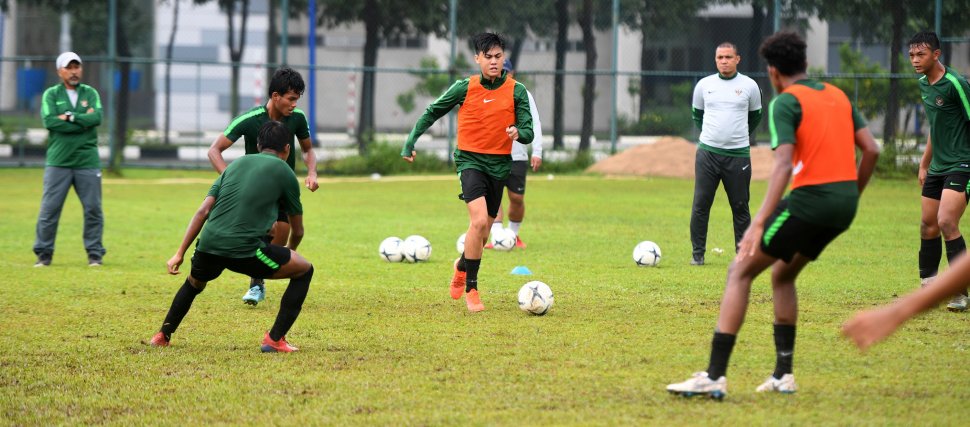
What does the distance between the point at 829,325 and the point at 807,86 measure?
2.90 metres

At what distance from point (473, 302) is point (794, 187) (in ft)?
11.6

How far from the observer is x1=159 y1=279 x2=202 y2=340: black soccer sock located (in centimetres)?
727

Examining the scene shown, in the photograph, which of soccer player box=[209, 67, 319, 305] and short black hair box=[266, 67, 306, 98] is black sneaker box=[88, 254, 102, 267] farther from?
short black hair box=[266, 67, 306, 98]

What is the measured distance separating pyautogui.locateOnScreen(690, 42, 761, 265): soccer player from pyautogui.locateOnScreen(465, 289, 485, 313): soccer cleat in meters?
3.38

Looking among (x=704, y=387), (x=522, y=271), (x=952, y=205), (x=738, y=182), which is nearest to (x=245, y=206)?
(x=704, y=387)

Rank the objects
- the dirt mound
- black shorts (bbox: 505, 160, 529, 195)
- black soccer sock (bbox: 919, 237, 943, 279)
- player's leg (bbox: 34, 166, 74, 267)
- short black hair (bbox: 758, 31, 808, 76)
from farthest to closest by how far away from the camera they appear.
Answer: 1. the dirt mound
2. black shorts (bbox: 505, 160, 529, 195)
3. player's leg (bbox: 34, 166, 74, 267)
4. black soccer sock (bbox: 919, 237, 943, 279)
5. short black hair (bbox: 758, 31, 808, 76)

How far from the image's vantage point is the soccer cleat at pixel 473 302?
8.75 m

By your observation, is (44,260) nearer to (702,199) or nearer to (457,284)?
(457,284)

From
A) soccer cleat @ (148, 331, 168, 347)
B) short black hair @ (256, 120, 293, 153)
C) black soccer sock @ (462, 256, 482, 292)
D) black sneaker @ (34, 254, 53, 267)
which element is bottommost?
black sneaker @ (34, 254, 53, 267)

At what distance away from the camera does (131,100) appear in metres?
28.8

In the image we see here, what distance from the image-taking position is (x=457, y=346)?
Result: 7.38 m

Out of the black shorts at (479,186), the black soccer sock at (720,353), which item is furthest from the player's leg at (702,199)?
the black soccer sock at (720,353)

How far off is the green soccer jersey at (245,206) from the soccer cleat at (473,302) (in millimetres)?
2211

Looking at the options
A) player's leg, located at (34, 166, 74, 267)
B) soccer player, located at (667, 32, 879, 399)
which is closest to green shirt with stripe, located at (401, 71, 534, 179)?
soccer player, located at (667, 32, 879, 399)
